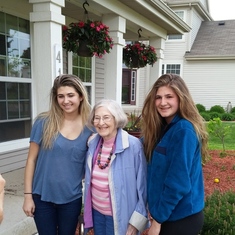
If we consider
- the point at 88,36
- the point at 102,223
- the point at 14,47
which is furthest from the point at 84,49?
the point at 102,223

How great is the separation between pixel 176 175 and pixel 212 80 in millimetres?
13557

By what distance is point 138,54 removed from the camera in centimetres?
519

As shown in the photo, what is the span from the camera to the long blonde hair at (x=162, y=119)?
1455 millimetres

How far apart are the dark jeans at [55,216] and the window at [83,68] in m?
4.39

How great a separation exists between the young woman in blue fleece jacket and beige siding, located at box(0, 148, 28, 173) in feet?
10.3

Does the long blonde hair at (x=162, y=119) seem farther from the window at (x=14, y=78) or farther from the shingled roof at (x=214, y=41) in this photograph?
the shingled roof at (x=214, y=41)

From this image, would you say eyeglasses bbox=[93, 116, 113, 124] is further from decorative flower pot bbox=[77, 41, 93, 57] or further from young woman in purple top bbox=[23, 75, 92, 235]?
decorative flower pot bbox=[77, 41, 93, 57]

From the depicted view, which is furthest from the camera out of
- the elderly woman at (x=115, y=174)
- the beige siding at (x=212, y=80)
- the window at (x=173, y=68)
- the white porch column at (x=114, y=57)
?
the window at (x=173, y=68)

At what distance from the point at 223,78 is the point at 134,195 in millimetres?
13423

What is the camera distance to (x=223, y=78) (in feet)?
44.3

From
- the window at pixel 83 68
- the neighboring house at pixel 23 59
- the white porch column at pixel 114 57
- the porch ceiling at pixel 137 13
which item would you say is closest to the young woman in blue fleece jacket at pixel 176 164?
the neighboring house at pixel 23 59

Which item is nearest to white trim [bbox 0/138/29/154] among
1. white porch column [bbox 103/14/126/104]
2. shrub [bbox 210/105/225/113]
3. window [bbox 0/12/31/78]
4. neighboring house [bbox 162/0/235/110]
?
window [bbox 0/12/31/78]

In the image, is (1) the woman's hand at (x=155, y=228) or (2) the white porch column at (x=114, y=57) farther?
(2) the white porch column at (x=114, y=57)

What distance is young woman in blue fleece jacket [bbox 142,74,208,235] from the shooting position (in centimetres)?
135
